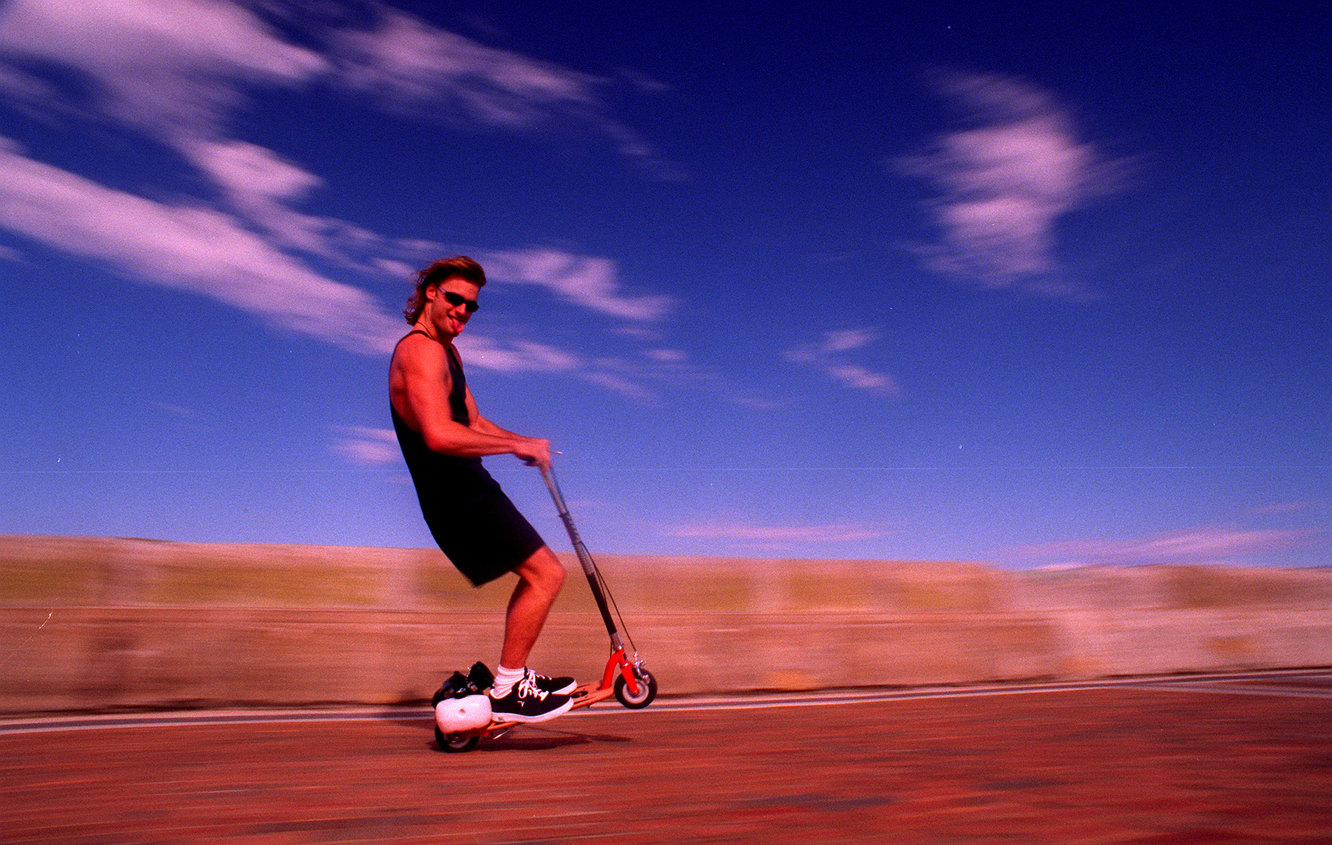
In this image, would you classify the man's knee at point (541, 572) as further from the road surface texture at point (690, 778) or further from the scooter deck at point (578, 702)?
the road surface texture at point (690, 778)

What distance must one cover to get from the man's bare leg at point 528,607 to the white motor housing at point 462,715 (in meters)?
0.21

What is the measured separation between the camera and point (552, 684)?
13.9 feet

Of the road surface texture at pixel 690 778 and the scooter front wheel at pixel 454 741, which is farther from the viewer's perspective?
the scooter front wheel at pixel 454 741

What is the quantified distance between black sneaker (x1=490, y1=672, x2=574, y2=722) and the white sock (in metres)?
0.01

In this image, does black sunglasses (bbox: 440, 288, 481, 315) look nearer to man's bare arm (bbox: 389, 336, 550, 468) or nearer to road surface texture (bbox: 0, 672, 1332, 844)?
man's bare arm (bbox: 389, 336, 550, 468)

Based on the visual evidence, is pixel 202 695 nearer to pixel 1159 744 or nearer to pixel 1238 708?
pixel 1159 744

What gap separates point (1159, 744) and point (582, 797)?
255 centimetres

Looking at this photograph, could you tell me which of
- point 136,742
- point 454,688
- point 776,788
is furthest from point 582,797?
point 136,742

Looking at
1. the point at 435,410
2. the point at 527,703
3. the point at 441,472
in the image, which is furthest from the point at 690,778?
the point at 435,410

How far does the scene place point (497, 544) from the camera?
412 cm

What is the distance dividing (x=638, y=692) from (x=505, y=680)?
776 millimetres

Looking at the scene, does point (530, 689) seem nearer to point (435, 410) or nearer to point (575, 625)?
point (435, 410)

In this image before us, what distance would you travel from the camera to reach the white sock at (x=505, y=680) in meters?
4.12

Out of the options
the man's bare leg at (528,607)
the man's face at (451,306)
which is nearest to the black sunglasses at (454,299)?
the man's face at (451,306)
